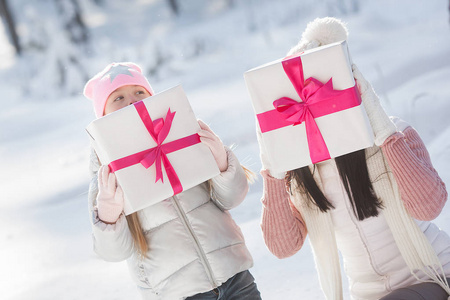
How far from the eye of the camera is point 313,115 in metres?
1.30

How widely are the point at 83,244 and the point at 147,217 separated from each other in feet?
4.11

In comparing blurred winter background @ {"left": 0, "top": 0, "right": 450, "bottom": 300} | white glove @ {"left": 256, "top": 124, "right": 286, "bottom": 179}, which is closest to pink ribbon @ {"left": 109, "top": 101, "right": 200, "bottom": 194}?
white glove @ {"left": 256, "top": 124, "right": 286, "bottom": 179}

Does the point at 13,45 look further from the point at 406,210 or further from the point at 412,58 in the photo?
the point at 406,210

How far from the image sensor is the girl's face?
158 cm

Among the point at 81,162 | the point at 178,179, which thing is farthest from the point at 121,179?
the point at 81,162

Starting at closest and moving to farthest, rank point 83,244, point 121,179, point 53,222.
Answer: point 121,179
point 83,244
point 53,222

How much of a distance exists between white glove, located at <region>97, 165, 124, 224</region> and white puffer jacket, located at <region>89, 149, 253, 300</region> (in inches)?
1.1

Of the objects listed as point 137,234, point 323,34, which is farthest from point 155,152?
point 323,34

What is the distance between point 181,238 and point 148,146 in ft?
0.98

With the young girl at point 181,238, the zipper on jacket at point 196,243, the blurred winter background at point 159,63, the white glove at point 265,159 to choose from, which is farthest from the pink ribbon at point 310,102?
the blurred winter background at point 159,63

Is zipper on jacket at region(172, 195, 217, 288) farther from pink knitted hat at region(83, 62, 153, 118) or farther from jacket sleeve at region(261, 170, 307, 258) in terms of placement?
pink knitted hat at region(83, 62, 153, 118)

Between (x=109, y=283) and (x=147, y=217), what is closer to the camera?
(x=147, y=217)

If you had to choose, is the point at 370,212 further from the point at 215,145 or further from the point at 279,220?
the point at 215,145

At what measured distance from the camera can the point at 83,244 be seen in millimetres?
2680
